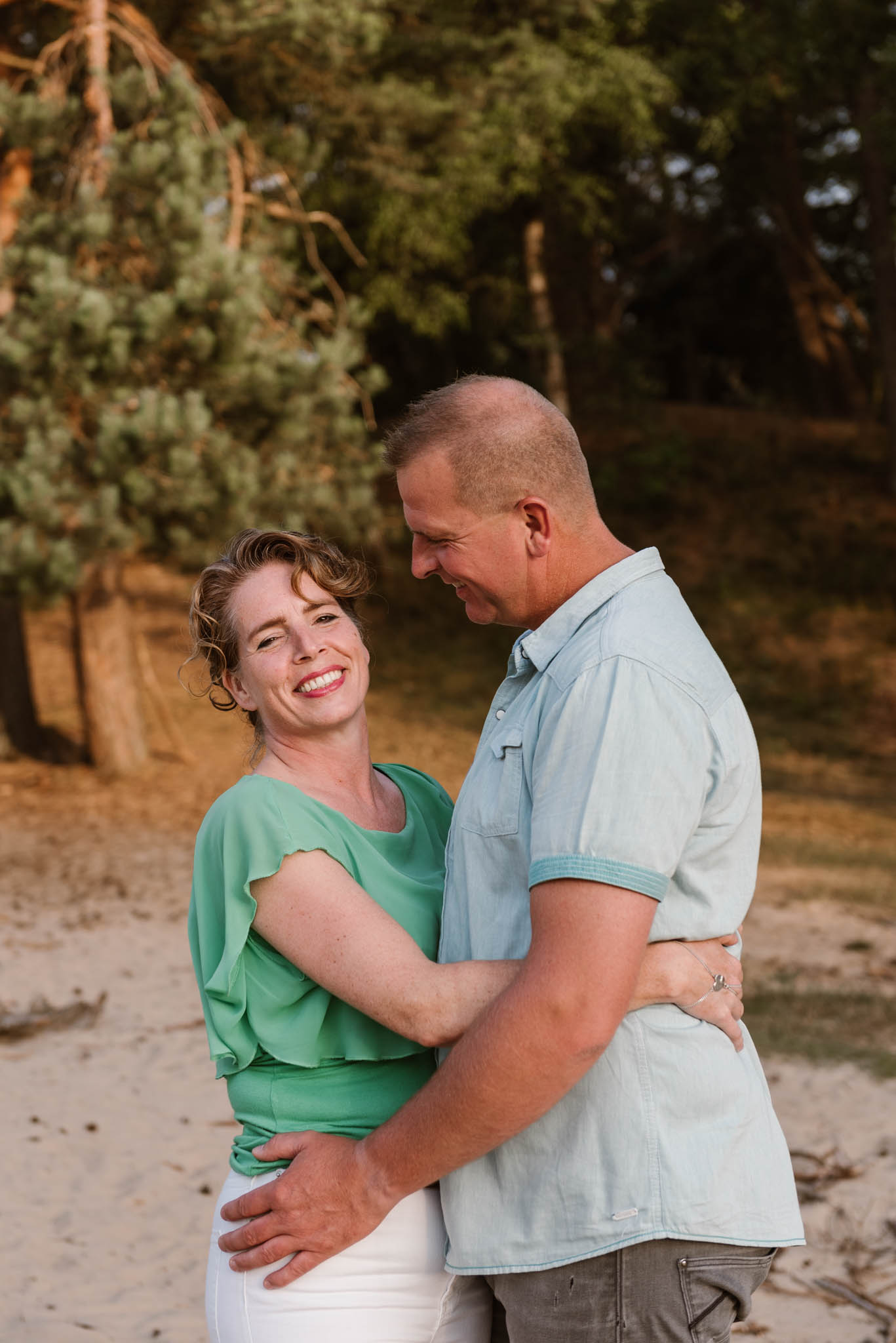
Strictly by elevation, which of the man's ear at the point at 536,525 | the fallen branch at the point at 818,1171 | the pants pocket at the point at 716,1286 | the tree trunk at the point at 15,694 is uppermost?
the man's ear at the point at 536,525

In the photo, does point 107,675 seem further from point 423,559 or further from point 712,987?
point 712,987

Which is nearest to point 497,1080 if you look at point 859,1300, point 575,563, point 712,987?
point 712,987

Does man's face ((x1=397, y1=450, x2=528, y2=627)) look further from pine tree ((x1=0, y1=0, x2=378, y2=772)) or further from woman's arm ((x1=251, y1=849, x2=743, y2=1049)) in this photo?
pine tree ((x1=0, y1=0, x2=378, y2=772))

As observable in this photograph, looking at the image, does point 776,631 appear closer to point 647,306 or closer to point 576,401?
point 576,401

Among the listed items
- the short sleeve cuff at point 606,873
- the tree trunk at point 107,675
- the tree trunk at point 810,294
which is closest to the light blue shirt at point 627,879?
the short sleeve cuff at point 606,873

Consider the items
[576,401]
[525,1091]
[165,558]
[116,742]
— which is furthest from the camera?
[576,401]

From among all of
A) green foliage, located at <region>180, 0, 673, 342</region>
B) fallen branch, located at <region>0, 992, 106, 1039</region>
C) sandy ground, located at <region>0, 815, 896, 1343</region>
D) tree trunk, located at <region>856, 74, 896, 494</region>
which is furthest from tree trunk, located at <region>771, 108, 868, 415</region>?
fallen branch, located at <region>0, 992, 106, 1039</region>

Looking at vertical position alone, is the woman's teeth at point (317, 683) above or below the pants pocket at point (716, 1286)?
above

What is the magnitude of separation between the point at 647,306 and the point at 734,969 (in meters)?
27.1

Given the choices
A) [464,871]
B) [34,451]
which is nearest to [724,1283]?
[464,871]

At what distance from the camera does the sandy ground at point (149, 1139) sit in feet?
13.8

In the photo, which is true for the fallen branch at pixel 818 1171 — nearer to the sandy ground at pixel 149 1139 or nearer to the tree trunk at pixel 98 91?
the sandy ground at pixel 149 1139

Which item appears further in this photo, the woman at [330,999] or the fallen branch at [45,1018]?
the fallen branch at [45,1018]

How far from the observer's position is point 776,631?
57.8 ft
